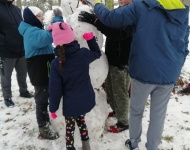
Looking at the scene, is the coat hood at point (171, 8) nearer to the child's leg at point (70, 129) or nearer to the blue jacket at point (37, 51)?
the blue jacket at point (37, 51)

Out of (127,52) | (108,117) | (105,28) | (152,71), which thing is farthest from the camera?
(108,117)

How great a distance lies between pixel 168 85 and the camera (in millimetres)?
2812

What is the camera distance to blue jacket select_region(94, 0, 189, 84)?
2.53m

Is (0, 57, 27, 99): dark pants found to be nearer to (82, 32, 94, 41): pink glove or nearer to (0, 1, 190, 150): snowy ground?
(0, 1, 190, 150): snowy ground

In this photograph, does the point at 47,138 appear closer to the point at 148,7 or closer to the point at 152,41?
the point at 152,41

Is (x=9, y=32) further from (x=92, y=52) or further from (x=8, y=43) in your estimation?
(x=92, y=52)

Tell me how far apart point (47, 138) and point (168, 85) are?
6.35 ft

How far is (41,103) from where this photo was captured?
357cm

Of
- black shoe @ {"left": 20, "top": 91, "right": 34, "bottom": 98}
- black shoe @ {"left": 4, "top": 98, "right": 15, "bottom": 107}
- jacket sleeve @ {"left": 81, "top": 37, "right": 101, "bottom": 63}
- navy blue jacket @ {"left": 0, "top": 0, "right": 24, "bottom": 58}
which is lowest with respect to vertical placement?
black shoe @ {"left": 20, "top": 91, "right": 34, "bottom": 98}

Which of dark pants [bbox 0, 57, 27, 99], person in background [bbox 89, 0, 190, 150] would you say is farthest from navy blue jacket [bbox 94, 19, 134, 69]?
dark pants [bbox 0, 57, 27, 99]

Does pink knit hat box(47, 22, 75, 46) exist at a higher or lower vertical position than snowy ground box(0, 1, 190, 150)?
higher

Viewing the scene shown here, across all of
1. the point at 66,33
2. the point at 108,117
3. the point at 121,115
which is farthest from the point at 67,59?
the point at 108,117

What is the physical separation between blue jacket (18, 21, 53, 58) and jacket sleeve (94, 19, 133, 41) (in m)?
0.63

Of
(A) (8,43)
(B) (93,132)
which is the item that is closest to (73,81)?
(B) (93,132)
